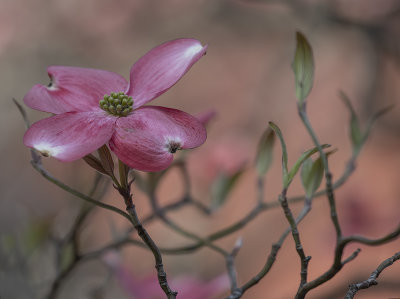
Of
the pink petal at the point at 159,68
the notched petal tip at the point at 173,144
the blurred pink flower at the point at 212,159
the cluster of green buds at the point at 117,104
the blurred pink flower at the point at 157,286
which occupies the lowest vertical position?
the blurred pink flower at the point at 157,286

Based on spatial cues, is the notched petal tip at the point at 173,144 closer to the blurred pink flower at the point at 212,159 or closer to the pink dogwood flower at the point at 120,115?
the pink dogwood flower at the point at 120,115

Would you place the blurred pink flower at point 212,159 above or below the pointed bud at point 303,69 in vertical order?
above

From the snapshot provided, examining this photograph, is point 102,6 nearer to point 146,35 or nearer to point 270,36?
point 146,35

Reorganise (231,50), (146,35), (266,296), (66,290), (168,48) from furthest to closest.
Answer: (231,50) < (146,35) < (266,296) < (66,290) < (168,48)

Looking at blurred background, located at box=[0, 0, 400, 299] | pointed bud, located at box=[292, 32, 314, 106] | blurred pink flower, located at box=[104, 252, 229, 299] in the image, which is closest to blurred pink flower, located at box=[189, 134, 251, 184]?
blurred background, located at box=[0, 0, 400, 299]

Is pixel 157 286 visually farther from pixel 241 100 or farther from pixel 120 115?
pixel 241 100

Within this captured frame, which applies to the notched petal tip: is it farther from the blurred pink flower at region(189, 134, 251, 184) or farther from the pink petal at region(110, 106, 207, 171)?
the blurred pink flower at region(189, 134, 251, 184)

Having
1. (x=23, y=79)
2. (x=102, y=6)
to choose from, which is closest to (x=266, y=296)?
(x=23, y=79)

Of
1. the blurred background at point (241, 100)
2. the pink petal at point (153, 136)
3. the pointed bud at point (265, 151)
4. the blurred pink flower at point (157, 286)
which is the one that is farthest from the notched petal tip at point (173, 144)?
the blurred background at point (241, 100)
